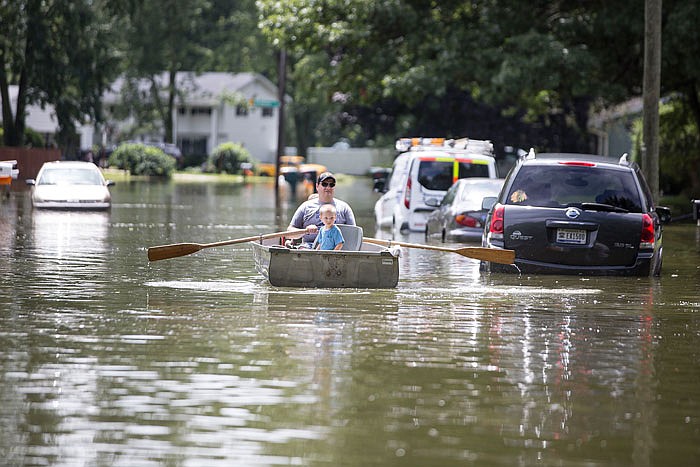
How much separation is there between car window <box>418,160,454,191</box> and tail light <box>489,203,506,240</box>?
1075cm

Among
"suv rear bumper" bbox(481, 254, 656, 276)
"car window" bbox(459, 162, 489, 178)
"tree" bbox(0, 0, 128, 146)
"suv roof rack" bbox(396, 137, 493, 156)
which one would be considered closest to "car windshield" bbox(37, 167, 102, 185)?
"suv roof rack" bbox(396, 137, 493, 156)

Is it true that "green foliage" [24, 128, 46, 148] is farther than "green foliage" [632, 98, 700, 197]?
Yes

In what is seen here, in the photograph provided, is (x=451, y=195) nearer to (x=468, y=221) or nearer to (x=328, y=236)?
(x=468, y=221)

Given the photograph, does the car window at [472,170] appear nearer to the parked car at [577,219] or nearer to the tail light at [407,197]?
the tail light at [407,197]

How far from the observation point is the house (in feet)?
338

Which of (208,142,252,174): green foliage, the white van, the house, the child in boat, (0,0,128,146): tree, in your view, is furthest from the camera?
the house

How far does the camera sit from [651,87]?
26.5 m

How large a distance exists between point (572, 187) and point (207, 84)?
88.7 m

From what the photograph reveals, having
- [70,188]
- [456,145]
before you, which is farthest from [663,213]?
[70,188]

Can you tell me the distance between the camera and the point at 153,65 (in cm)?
9581

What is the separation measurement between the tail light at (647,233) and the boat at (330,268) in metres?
3.29

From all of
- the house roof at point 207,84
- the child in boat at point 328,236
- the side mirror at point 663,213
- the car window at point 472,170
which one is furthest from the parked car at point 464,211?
the house roof at point 207,84

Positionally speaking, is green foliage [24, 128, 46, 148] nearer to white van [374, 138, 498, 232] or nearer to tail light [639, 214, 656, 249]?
white van [374, 138, 498, 232]

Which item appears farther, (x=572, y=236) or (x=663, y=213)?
(x=663, y=213)
